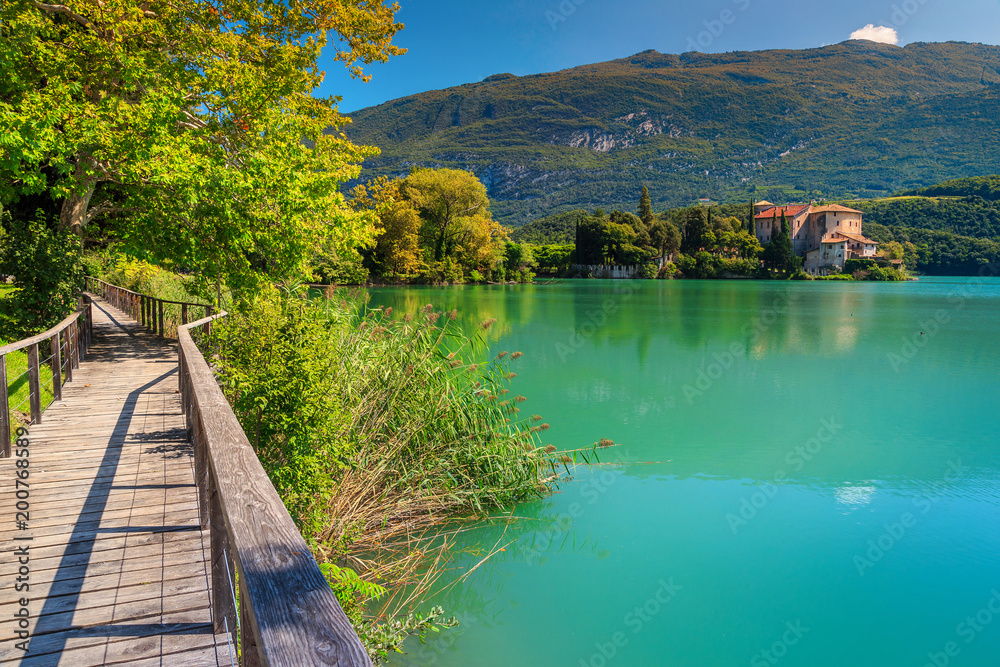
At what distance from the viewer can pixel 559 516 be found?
6723 mm

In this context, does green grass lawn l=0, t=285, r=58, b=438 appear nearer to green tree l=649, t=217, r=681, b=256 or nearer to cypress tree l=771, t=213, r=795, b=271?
green tree l=649, t=217, r=681, b=256

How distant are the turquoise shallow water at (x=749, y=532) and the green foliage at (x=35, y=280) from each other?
24.6ft

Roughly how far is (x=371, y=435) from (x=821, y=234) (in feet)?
354

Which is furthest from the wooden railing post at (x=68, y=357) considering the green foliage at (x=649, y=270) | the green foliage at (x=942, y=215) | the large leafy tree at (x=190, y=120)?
the green foliage at (x=942, y=215)

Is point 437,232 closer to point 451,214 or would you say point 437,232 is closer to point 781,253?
point 451,214

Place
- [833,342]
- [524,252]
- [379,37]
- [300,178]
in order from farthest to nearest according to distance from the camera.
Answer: [524,252] < [833,342] < [379,37] < [300,178]

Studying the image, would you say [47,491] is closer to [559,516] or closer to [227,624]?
[227,624]

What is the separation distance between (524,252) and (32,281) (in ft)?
217

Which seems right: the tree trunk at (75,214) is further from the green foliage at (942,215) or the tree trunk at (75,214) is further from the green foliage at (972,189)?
the green foliage at (972,189)

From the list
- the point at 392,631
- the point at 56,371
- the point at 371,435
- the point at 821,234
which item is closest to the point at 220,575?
the point at 392,631

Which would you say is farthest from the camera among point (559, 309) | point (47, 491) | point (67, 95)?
point (559, 309)

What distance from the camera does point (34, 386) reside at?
18.7 ft

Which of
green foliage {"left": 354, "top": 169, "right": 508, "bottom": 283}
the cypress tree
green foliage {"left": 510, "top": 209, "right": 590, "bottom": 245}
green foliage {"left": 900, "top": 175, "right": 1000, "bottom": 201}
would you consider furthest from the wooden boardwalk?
green foliage {"left": 900, "top": 175, "right": 1000, "bottom": 201}

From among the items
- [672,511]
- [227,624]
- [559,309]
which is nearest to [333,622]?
[227,624]
